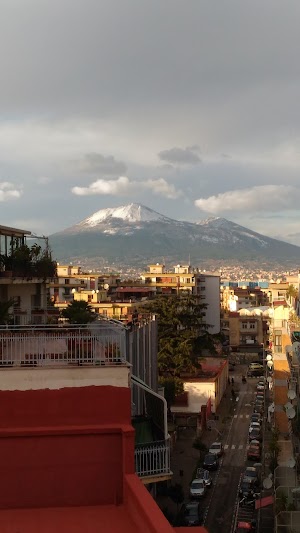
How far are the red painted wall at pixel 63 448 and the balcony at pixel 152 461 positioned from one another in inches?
35.3

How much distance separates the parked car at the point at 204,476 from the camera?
23.6m

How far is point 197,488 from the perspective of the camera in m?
22.5

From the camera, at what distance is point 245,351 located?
6750cm

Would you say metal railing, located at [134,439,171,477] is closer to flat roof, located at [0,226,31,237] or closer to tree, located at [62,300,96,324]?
tree, located at [62,300,96,324]

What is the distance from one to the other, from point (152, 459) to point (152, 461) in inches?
1.5

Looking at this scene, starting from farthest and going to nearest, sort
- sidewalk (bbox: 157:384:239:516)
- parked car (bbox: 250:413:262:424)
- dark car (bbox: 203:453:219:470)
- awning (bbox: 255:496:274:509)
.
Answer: parked car (bbox: 250:413:262:424), dark car (bbox: 203:453:219:470), sidewalk (bbox: 157:384:239:516), awning (bbox: 255:496:274:509)

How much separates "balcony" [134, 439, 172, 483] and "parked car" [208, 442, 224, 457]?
65.1 ft

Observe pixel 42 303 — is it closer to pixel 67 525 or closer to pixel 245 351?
pixel 67 525

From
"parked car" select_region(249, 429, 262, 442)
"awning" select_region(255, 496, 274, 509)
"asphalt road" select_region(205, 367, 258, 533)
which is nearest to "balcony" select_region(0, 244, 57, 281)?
"asphalt road" select_region(205, 367, 258, 533)

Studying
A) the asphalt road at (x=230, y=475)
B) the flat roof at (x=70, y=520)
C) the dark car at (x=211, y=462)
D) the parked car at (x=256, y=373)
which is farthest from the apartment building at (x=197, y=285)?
the flat roof at (x=70, y=520)

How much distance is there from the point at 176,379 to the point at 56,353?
24662mm

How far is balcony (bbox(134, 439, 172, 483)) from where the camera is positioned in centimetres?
847

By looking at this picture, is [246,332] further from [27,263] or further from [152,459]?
[152,459]

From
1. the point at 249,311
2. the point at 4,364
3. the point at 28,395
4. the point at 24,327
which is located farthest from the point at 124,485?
the point at 249,311
